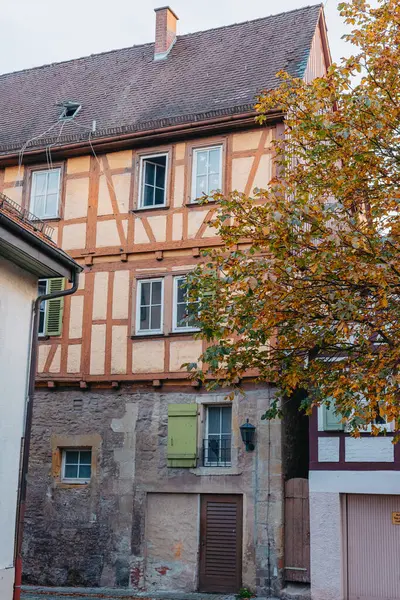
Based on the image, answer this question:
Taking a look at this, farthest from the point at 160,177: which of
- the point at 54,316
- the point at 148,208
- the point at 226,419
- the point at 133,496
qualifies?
the point at 133,496

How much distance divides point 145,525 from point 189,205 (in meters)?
6.68

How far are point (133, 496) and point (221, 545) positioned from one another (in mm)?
2110

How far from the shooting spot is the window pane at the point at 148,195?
65.5 feet

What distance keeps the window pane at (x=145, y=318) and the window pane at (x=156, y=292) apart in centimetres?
22

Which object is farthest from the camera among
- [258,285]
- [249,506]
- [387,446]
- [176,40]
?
[176,40]

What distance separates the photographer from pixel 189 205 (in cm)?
1927

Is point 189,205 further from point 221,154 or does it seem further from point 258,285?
point 258,285

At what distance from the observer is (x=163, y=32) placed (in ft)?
77.3

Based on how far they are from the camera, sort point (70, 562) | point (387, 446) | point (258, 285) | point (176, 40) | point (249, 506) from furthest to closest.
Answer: point (176, 40) → point (70, 562) → point (249, 506) → point (387, 446) → point (258, 285)

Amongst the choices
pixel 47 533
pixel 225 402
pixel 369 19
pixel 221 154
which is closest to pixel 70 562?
pixel 47 533

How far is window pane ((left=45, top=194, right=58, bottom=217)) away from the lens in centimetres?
2072

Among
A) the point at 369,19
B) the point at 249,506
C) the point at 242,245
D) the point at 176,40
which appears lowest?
the point at 249,506

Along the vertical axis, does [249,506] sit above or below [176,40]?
below

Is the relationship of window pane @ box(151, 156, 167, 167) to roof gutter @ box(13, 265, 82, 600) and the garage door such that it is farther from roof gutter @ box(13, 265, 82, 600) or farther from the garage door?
the garage door
